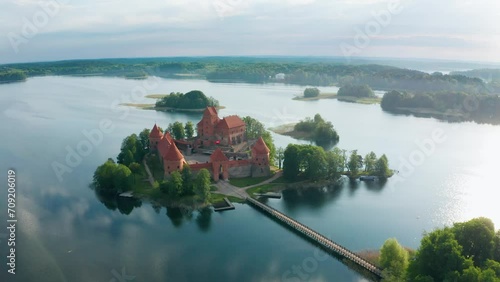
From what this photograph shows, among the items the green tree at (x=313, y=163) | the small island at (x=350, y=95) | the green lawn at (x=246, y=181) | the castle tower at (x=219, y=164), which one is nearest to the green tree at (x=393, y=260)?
the green tree at (x=313, y=163)

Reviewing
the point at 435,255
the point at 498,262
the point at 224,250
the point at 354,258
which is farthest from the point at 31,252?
the point at 498,262

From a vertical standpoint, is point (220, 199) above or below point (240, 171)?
below

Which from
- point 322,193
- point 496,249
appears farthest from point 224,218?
point 496,249

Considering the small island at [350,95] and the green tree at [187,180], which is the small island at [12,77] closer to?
the small island at [350,95]

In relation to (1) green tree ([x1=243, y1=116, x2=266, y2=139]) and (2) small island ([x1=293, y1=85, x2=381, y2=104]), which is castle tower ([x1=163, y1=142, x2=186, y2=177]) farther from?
(2) small island ([x1=293, y1=85, x2=381, y2=104])

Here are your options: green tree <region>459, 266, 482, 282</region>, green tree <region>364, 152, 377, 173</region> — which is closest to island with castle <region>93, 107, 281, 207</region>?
green tree <region>364, 152, 377, 173</region>

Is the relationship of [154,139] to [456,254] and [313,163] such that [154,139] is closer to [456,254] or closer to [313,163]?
[313,163]
